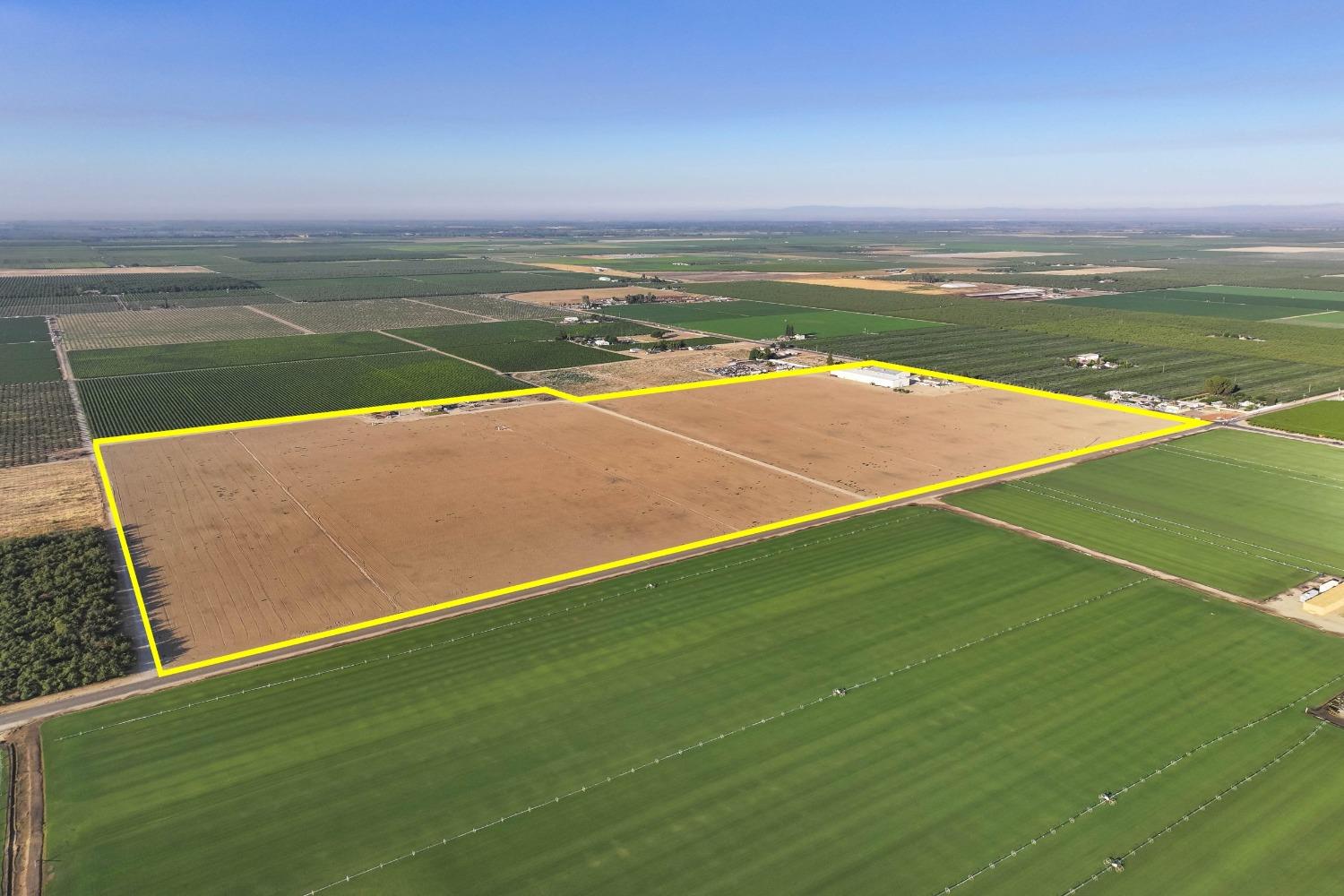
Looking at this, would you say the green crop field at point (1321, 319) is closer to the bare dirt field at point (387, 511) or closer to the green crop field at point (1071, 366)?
the green crop field at point (1071, 366)

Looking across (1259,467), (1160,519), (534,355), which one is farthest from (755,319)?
(1160,519)

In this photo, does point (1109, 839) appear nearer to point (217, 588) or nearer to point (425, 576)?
point (425, 576)

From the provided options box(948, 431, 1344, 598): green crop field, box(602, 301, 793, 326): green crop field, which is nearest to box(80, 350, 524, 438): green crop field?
box(602, 301, 793, 326): green crop field

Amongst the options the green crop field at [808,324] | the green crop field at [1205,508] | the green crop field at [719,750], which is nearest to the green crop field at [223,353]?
the green crop field at [808,324]

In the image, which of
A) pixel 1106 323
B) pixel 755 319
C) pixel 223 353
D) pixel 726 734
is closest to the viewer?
pixel 726 734

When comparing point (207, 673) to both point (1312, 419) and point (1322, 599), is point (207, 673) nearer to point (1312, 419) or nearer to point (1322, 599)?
point (1322, 599)

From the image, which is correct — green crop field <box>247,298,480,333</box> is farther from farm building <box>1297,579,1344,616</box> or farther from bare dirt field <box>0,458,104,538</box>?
farm building <box>1297,579,1344,616</box>
